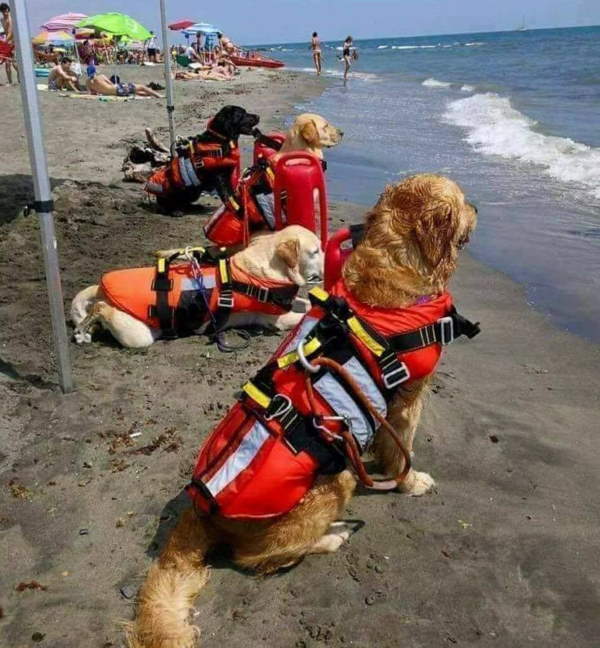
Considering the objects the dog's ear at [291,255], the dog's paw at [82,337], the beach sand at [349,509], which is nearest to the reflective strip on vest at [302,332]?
the beach sand at [349,509]

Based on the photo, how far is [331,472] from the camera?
2.90m

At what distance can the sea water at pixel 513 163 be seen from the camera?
7109 mm

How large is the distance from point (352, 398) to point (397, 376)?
0.25 m

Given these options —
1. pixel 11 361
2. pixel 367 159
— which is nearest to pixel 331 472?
pixel 11 361

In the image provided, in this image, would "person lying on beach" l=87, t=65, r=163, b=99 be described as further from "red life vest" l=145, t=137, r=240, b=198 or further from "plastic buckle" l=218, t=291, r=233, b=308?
"plastic buckle" l=218, t=291, r=233, b=308

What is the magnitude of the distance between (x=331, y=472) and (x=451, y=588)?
791 mm

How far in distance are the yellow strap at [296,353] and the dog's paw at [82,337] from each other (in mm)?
2960

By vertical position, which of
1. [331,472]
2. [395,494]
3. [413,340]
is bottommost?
[395,494]

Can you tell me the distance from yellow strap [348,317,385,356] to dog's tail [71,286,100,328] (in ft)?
10.8

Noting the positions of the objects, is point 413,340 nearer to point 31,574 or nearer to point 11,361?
point 31,574

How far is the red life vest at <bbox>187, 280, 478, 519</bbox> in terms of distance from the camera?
275 cm

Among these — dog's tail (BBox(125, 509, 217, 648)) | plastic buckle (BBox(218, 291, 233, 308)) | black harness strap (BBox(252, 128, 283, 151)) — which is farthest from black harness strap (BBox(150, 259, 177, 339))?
black harness strap (BBox(252, 128, 283, 151))

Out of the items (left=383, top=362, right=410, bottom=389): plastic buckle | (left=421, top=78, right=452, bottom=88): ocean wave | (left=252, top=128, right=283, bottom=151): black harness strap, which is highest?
(left=252, top=128, right=283, bottom=151): black harness strap

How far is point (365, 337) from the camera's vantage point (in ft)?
9.63
